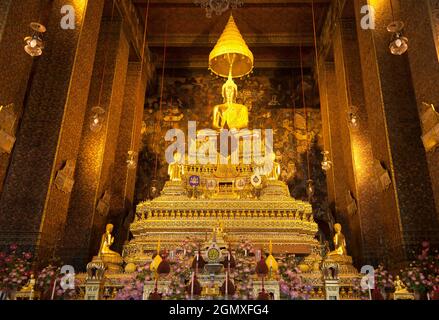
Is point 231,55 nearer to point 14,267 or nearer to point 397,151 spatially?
point 397,151

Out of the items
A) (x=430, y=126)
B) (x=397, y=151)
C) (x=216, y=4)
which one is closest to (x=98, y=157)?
(x=216, y=4)

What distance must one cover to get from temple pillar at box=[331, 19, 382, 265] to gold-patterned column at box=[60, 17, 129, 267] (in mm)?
4539

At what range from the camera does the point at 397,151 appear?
15.8ft

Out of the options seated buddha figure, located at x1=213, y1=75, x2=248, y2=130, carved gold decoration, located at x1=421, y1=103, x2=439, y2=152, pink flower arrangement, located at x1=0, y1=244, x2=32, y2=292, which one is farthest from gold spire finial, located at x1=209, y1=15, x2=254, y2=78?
pink flower arrangement, located at x1=0, y1=244, x2=32, y2=292

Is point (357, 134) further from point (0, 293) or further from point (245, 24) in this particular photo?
point (0, 293)

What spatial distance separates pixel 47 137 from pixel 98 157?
6.46 feet

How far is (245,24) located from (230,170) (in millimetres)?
5144

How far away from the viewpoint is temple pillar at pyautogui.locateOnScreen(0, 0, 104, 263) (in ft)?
15.0

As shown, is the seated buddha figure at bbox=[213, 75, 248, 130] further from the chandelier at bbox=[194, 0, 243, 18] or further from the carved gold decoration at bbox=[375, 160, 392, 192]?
the carved gold decoration at bbox=[375, 160, 392, 192]
